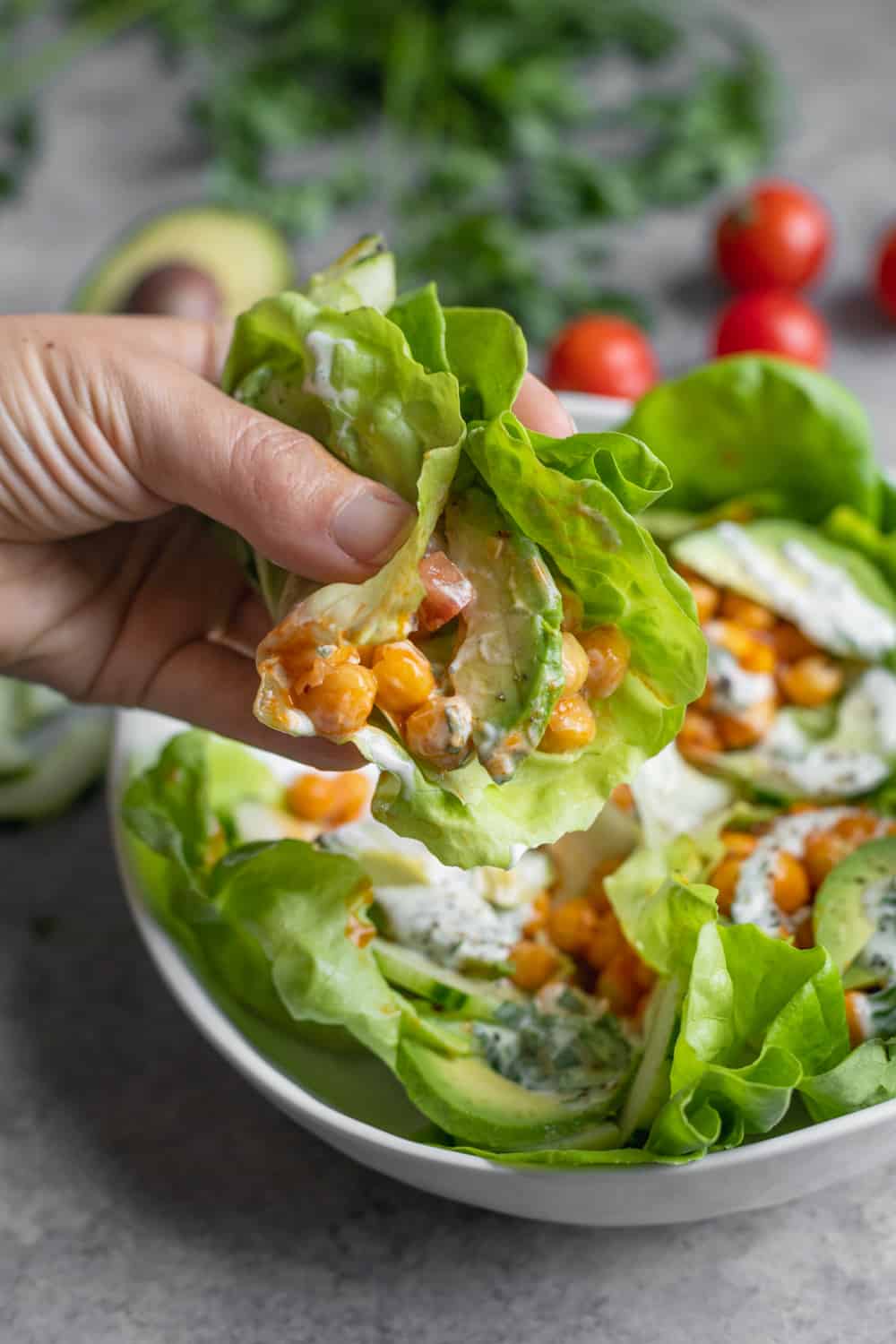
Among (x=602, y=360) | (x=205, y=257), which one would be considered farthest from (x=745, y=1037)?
(x=205, y=257)

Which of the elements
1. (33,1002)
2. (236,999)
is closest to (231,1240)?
(236,999)

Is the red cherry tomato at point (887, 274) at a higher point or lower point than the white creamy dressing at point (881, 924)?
higher

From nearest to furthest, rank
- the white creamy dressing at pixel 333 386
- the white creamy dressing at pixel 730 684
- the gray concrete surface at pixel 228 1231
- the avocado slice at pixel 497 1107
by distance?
the white creamy dressing at pixel 333 386 → the avocado slice at pixel 497 1107 → the gray concrete surface at pixel 228 1231 → the white creamy dressing at pixel 730 684

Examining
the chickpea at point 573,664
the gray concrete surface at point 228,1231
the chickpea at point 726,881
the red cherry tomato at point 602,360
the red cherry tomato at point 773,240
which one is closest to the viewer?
the chickpea at point 573,664

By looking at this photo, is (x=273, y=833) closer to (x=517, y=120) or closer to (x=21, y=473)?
(x=21, y=473)

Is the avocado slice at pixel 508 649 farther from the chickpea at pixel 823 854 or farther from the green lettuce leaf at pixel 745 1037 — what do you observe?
the chickpea at pixel 823 854

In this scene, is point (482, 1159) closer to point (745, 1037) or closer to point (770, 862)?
point (745, 1037)

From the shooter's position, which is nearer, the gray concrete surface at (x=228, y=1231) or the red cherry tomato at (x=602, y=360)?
the gray concrete surface at (x=228, y=1231)

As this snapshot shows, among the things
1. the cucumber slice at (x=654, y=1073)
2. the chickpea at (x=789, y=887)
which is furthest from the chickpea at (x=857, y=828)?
the cucumber slice at (x=654, y=1073)
